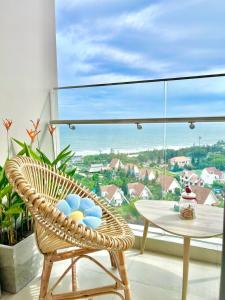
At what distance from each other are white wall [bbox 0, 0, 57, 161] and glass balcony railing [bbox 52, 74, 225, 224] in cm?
18

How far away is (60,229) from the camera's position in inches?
33.8

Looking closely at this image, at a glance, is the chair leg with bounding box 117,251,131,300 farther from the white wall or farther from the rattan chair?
the white wall

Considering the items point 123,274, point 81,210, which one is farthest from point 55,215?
point 123,274

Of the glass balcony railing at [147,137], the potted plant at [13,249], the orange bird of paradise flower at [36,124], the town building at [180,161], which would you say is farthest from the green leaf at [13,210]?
the town building at [180,161]

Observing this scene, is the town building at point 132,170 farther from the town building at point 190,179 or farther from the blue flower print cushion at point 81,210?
the blue flower print cushion at point 81,210

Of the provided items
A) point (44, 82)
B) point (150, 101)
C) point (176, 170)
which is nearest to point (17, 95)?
point (44, 82)

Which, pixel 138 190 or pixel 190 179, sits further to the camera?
pixel 138 190

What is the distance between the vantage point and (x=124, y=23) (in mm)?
1975

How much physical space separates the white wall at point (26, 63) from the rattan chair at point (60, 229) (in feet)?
1.78

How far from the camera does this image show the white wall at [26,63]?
158 cm

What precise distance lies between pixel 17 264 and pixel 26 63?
52.7 inches

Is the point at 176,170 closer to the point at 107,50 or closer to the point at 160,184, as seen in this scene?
the point at 160,184

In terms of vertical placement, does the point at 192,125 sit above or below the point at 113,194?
above

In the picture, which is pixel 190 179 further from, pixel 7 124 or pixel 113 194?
pixel 7 124
